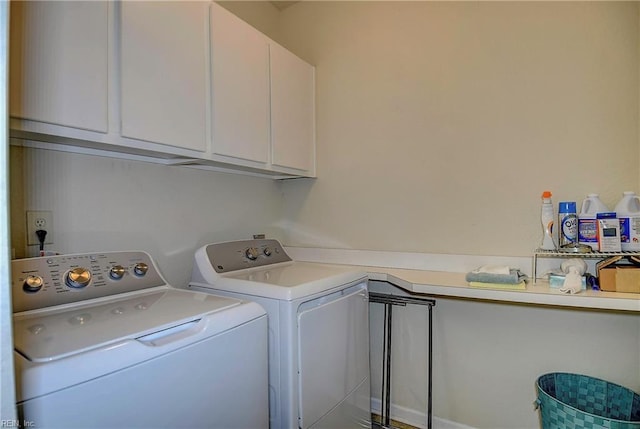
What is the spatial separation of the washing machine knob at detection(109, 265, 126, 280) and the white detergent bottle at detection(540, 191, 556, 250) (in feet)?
6.18

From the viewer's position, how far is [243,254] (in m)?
1.91

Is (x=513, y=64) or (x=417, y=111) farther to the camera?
(x=417, y=111)

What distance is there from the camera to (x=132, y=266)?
55.9 inches

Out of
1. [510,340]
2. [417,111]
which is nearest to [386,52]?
[417,111]

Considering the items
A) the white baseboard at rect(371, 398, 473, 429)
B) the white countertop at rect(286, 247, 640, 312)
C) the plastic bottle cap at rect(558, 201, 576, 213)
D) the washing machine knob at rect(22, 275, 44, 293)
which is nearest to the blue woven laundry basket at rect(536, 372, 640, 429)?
the white countertop at rect(286, 247, 640, 312)

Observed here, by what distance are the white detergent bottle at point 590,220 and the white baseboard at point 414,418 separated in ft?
3.87

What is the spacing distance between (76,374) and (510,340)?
6.20 feet

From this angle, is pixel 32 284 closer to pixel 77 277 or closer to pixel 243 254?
pixel 77 277

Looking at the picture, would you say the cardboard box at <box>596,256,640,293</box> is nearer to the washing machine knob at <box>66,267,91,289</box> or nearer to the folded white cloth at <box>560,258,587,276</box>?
the folded white cloth at <box>560,258,587,276</box>

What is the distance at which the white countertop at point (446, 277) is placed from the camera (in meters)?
1.38

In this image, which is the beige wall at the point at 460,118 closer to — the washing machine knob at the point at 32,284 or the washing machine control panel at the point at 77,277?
the washing machine control panel at the point at 77,277

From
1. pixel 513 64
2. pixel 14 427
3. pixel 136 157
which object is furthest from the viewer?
pixel 513 64

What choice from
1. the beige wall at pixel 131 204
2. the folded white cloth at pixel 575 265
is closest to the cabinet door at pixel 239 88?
the beige wall at pixel 131 204

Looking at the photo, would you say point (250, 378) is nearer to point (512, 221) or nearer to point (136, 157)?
point (136, 157)
